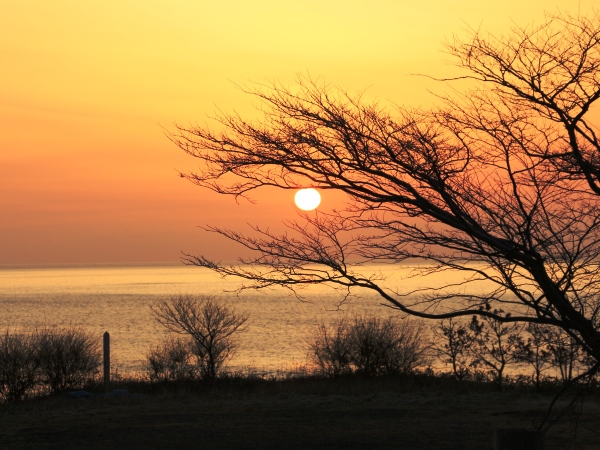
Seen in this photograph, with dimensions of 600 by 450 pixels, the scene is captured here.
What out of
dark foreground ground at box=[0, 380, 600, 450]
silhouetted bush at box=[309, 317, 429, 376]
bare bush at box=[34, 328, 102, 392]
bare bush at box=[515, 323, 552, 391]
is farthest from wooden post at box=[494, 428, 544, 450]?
bare bush at box=[34, 328, 102, 392]

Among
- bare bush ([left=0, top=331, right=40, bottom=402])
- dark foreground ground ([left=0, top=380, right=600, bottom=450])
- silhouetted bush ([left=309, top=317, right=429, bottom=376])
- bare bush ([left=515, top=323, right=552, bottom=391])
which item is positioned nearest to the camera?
dark foreground ground ([left=0, top=380, right=600, bottom=450])

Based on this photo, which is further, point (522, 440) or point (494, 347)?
point (494, 347)

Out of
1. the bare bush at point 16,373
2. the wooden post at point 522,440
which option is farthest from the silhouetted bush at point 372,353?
the wooden post at point 522,440

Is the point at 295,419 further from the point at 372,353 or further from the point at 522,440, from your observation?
the point at 522,440

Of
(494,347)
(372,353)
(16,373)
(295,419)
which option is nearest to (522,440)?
(295,419)

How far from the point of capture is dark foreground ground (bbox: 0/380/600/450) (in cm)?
1476

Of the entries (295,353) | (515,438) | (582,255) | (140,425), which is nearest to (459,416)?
(140,425)

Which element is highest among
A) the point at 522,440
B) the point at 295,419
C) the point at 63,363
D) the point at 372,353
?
the point at 372,353

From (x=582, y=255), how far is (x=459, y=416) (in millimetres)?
8546

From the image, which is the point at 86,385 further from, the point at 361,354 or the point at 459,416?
the point at 459,416

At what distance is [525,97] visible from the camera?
931 cm

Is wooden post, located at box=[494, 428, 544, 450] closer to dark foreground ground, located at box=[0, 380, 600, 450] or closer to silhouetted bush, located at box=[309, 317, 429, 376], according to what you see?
Result: dark foreground ground, located at box=[0, 380, 600, 450]

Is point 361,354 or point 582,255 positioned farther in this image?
point 361,354

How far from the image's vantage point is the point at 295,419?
17.2 metres
